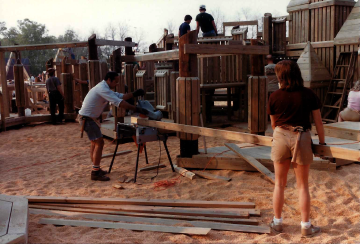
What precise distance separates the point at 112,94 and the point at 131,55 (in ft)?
11.8

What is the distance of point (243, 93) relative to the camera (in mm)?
12578

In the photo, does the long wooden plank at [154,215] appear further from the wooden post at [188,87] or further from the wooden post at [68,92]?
the wooden post at [68,92]

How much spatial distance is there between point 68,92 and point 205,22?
5.86m

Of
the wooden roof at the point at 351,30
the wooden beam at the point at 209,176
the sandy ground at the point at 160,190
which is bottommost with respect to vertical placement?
the sandy ground at the point at 160,190

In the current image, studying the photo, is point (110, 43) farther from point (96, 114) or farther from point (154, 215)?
point (154, 215)

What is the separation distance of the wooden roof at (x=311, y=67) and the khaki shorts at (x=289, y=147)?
760 centimetres

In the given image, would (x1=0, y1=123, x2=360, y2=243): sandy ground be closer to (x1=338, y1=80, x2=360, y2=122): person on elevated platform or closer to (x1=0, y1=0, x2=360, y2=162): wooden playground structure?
(x1=338, y1=80, x2=360, y2=122): person on elevated platform

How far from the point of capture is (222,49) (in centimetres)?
680

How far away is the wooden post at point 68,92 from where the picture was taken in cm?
1445

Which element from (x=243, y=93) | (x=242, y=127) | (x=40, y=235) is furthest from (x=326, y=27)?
(x=40, y=235)

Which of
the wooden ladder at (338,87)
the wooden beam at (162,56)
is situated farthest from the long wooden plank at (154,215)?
the wooden ladder at (338,87)

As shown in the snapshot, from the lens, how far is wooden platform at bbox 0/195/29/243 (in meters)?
3.67

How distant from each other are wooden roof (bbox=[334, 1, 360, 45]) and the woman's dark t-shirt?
25.5ft

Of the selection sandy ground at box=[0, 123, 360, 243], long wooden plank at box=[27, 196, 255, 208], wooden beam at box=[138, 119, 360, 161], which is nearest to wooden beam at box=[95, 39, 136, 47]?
sandy ground at box=[0, 123, 360, 243]
